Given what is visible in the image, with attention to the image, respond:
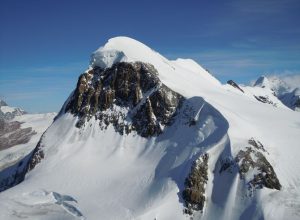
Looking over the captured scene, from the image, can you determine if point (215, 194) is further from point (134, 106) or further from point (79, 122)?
point (79, 122)

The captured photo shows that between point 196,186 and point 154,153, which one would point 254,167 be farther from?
point 154,153

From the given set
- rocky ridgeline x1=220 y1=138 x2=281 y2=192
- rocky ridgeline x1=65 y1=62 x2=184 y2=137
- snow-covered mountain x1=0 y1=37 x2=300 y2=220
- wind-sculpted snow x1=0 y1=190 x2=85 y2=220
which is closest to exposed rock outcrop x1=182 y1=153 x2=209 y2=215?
snow-covered mountain x1=0 y1=37 x2=300 y2=220

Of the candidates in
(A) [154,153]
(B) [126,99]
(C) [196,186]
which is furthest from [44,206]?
(B) [126,99]

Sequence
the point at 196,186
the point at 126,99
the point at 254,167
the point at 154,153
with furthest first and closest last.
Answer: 1. the point at 126,99
2. the point at 154,153
3. the point at 196,186
4. the point at 254,167

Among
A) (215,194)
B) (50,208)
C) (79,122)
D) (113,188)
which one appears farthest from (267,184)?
(79,122)

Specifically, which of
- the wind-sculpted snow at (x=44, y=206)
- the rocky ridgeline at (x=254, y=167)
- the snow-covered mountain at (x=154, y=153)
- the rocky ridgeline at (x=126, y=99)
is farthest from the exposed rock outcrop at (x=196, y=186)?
the wind-sculpted snow at (x=44, y=206)

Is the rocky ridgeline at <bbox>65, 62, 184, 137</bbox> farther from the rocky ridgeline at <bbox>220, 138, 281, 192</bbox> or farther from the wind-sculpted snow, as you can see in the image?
the wind-sculpted snow
